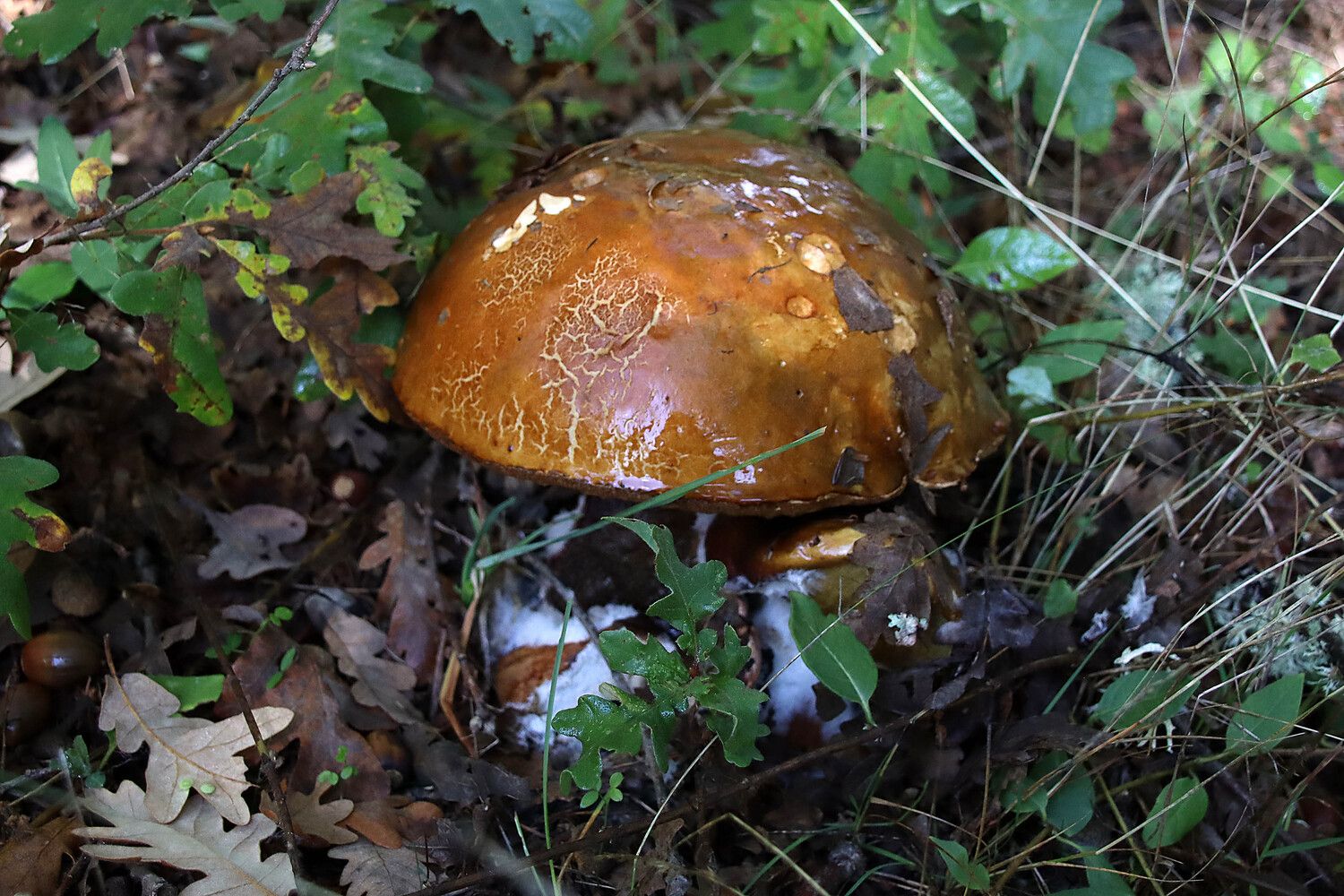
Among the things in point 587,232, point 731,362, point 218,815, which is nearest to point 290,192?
point 587,232

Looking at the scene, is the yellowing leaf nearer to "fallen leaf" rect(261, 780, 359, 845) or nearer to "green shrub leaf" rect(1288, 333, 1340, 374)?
"fallen leaf" rect(261, 780, 359, 845)

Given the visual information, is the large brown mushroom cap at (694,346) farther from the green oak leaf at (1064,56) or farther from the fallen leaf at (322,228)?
the green oak leaf at (1064,56)

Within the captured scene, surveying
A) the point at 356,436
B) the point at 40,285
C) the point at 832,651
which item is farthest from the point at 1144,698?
the point at 40,285

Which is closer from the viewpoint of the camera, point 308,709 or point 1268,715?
point 1268,715

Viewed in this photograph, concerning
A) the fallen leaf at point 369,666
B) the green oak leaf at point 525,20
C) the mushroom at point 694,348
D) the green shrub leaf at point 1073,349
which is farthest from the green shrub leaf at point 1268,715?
the green oak leaf at point 525,20

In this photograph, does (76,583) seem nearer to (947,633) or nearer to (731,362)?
(731,362)

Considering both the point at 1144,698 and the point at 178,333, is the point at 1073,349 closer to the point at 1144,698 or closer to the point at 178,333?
the point at 1144,698
